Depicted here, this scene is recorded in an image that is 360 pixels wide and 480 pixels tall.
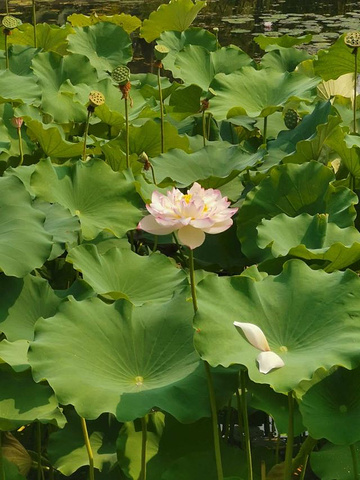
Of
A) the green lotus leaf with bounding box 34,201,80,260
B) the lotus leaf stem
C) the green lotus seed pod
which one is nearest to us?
the lotus leaf stem

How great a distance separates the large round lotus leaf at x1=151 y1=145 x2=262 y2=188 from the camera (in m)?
2.19

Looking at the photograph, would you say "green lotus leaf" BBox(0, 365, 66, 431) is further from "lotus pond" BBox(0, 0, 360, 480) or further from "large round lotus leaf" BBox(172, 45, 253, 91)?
"large round lotus leaf" BBox(172, 45, 253, 91)

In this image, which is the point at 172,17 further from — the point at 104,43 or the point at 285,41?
→ the point at 285,41

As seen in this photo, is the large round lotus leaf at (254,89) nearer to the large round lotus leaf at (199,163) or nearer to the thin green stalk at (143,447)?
the large round lotus leaf at (199,163)

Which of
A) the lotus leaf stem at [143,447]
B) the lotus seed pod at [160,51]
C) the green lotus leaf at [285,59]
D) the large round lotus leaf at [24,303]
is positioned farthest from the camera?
the green lotus leaf at [285,59]

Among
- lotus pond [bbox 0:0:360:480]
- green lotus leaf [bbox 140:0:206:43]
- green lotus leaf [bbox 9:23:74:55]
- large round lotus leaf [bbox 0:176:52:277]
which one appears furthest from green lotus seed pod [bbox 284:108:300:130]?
green lotus leaf [bbox 9:23:74:55]

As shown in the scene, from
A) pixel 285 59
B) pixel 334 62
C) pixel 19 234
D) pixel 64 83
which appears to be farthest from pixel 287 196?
pixel 285 59

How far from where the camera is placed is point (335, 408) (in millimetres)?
1438

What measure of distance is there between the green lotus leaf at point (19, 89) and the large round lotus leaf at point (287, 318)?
4.50ft

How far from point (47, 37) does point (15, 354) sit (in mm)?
2476

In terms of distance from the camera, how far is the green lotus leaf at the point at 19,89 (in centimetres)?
263

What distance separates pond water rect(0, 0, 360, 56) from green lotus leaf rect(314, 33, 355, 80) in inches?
178

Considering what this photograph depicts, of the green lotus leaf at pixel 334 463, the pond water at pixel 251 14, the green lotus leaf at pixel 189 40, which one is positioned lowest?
the pond water at pixel 251 14

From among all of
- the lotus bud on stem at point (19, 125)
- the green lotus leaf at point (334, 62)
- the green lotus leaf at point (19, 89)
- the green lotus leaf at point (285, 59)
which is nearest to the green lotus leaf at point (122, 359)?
the lotus bud on stem at point (19, 125)
